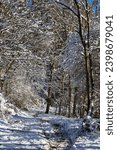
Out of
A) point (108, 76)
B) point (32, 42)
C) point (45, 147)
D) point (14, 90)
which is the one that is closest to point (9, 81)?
point (14, 90)

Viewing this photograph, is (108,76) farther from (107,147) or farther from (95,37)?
(95,37)

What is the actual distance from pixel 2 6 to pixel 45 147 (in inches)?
480

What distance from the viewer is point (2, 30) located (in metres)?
21.1

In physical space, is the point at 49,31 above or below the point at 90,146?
above

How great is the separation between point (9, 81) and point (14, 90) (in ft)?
2.76

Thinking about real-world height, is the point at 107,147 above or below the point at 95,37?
below

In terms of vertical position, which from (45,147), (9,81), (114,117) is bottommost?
(45,147)

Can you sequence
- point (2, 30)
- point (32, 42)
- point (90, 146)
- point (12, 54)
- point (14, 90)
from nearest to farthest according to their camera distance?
point (90, 146)
point (2, 30)
point (12, 54)
point (32, 42)
point (14, 90)

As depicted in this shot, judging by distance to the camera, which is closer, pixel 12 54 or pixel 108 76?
pixel 108 76

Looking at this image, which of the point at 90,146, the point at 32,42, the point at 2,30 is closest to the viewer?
the point at 90,146

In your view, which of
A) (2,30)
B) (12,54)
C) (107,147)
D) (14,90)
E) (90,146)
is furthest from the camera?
(14,90)

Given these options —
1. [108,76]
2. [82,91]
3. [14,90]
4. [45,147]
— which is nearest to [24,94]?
[14,90]

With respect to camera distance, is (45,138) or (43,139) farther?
(45,138)

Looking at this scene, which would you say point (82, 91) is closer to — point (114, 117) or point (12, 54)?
point (12, 54)
